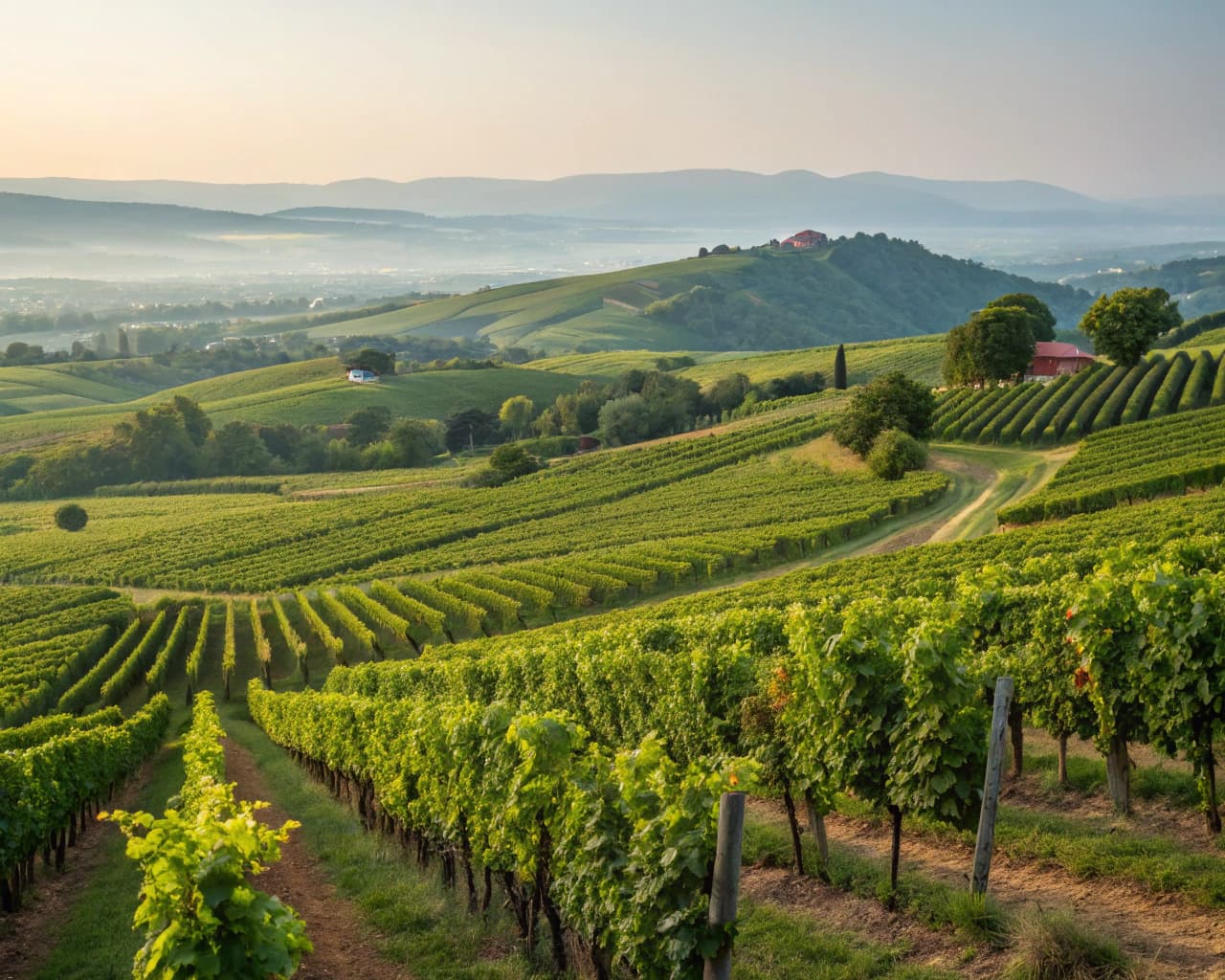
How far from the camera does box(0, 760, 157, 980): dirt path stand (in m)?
16.7

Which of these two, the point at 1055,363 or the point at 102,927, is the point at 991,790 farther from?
the point at 1055,363

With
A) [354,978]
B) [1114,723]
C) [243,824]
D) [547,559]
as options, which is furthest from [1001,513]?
[243,824]

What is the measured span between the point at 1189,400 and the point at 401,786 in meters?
68.9

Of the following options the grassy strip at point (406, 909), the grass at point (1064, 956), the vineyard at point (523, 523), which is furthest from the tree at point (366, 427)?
the grass at point (1064, 956)

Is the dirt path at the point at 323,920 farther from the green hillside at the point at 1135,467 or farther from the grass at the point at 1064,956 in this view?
the green hillside at the point at 1135,467

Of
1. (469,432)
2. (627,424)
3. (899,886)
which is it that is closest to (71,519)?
(469,432)

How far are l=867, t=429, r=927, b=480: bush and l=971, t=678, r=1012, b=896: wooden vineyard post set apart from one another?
198 ft

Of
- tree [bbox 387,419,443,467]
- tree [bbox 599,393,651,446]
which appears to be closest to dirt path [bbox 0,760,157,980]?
tree [bbox 599,393,651,446]

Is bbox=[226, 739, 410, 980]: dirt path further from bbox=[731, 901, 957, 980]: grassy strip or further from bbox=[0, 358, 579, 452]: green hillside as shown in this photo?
bbox=[0, 358, 579, 452]: green hillside

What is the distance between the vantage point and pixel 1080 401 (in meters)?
78.8

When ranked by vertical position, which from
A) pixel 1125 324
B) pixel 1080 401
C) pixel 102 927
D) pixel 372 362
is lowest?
pixel 102 927

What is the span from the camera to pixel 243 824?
923 centimetres

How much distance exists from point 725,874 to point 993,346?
89144mm

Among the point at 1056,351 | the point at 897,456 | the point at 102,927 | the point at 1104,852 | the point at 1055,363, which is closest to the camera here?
the point at 1104,852
